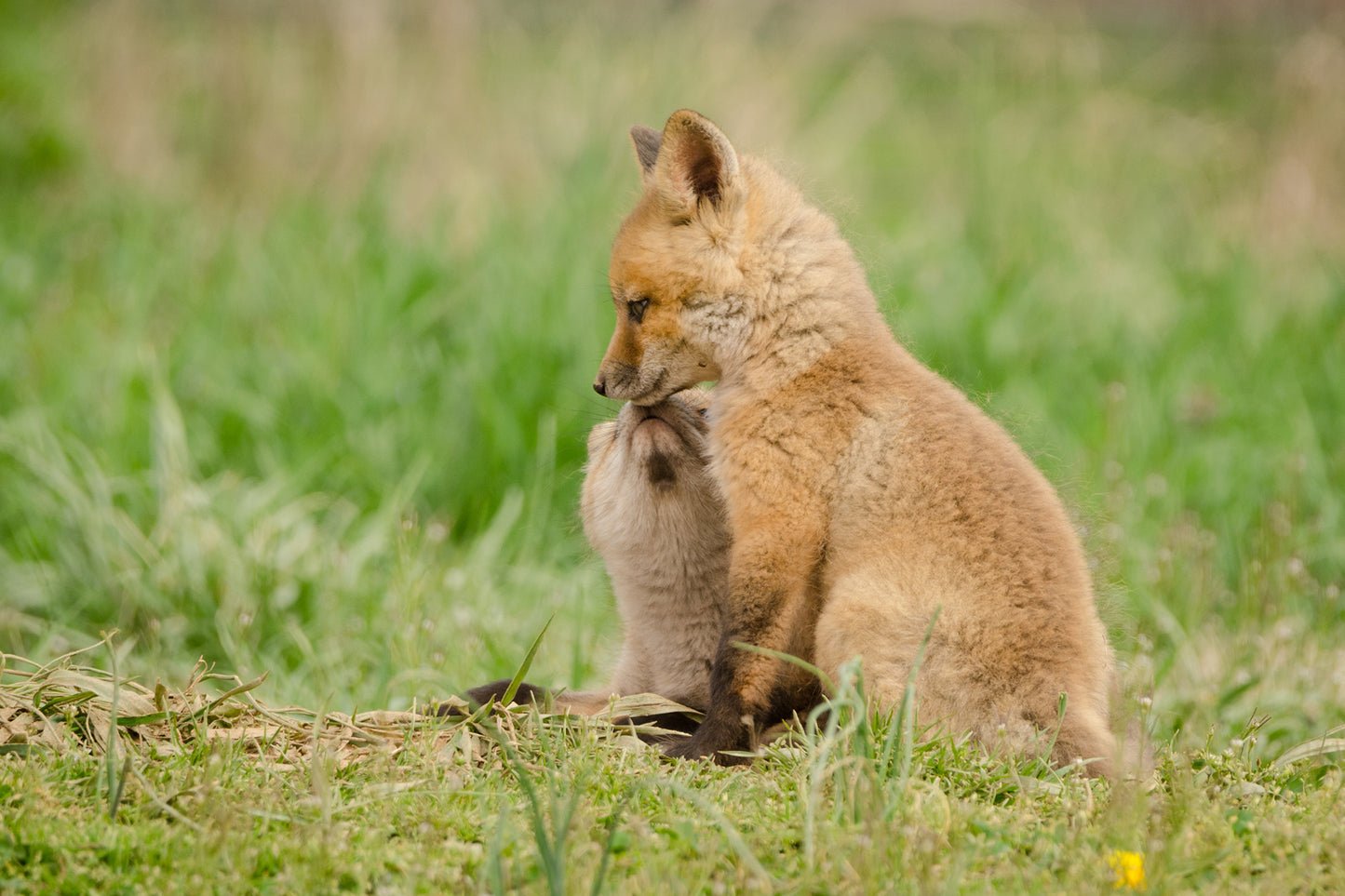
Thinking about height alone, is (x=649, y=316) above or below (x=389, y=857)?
above

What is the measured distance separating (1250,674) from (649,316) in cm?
283

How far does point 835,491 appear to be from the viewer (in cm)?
316

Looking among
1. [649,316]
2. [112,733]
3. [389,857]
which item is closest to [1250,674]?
[649,316]

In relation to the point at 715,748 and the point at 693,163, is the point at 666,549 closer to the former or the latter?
the point at 715,748

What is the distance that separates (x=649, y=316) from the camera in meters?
3.48

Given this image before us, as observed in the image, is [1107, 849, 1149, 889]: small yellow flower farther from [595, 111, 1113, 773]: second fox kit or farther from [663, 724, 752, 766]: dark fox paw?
[663, 724, 752, 766]: dark fox paw

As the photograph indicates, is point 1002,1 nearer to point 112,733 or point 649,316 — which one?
point 649,316

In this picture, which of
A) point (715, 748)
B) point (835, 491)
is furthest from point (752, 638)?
point (835, 491)

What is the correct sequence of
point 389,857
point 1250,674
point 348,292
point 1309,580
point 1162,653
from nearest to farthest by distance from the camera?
point 389,857, point 1250,674, point 1162,653, point 1309,580, point 348,292

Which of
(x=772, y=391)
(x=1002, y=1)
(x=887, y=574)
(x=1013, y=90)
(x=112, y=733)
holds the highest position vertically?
(x=1002, y=1)

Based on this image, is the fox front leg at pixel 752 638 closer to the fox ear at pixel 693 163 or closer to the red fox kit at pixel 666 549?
the red fox kit at pixel 666 549

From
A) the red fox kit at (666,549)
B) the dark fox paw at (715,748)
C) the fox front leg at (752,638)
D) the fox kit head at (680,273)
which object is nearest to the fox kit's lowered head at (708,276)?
the fox kit head at (680,273)

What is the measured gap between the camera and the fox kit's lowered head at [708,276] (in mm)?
3447

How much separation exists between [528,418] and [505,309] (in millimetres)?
924
